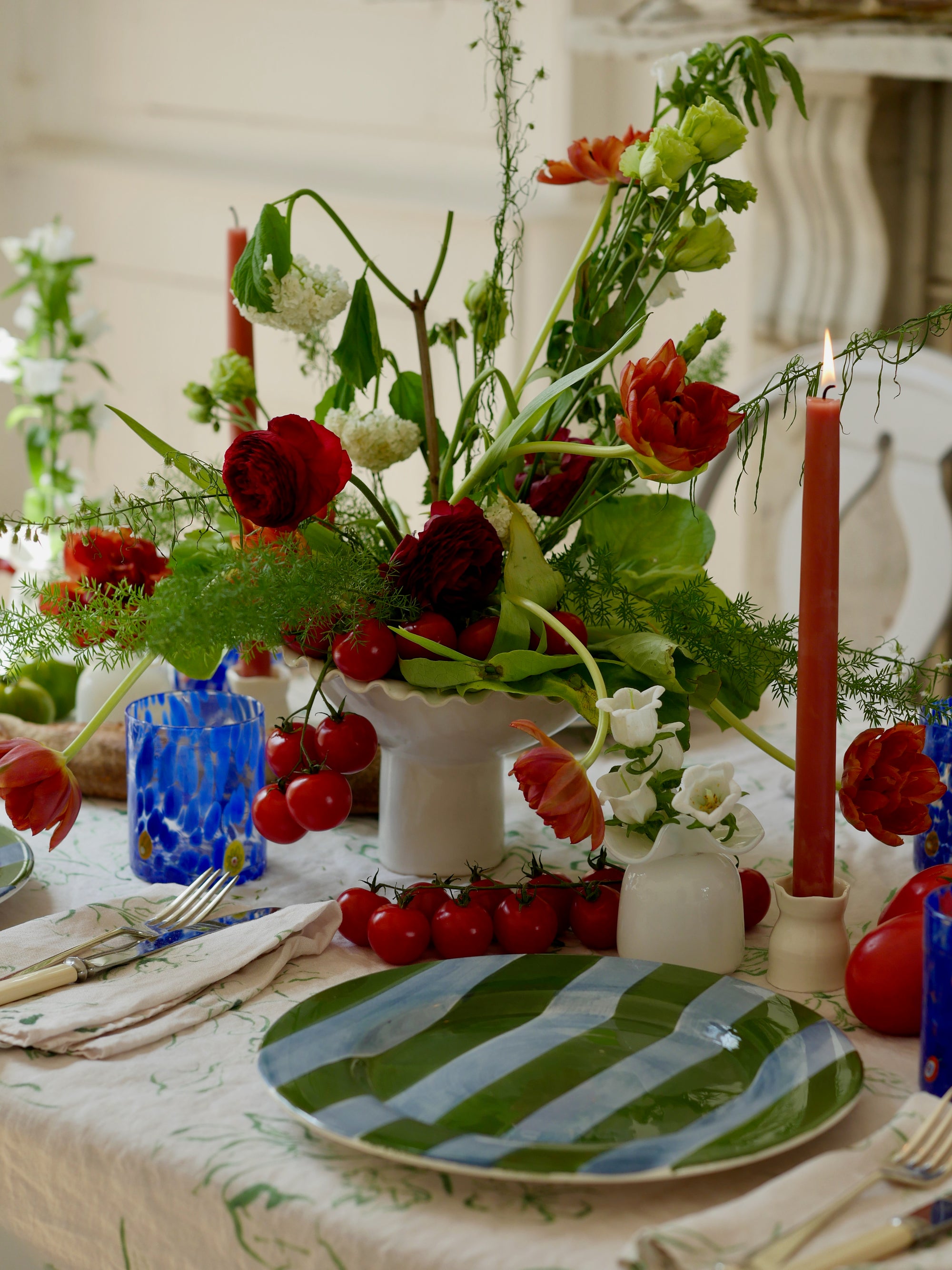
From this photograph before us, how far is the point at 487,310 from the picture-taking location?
2.70ft

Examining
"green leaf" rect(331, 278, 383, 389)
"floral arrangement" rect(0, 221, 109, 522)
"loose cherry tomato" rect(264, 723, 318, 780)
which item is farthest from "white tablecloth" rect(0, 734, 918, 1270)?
"floral arrangement" rect(0, 221, 109, 522)

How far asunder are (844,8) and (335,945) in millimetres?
1424

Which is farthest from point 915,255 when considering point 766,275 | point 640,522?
point 640,522

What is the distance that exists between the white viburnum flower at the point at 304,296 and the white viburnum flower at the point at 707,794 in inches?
12.9

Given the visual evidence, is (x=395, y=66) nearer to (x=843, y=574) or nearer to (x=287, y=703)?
(x=843, y=574)

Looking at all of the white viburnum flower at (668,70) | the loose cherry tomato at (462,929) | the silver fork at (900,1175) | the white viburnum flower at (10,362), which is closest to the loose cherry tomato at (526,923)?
the loose cherry tomato at (462,929)

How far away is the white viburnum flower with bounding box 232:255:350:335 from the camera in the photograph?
742mm

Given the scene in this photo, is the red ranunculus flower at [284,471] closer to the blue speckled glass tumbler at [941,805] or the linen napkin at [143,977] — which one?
the linen napkin at [143,977]

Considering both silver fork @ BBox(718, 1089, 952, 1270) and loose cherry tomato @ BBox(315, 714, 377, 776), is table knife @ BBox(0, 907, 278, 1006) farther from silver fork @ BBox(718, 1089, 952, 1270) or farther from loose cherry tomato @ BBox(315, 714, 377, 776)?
silver fork @ BBox(718, 1089, 952, 1270)

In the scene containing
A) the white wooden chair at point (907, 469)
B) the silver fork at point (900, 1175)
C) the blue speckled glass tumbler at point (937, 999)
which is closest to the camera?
the silver fork at point (900, 1175)

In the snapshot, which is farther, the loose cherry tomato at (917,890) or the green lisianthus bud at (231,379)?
the green lisianthus bud at (231,379)

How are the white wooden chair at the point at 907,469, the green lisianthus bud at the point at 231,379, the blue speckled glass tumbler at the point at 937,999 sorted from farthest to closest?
the white wooden chair at the point at 907,469
the green lisianthus bud at the point at 231,379
the blue speckled glass tumbler at the point at 937,999

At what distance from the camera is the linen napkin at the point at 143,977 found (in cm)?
58

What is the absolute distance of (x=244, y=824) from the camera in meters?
0.80
